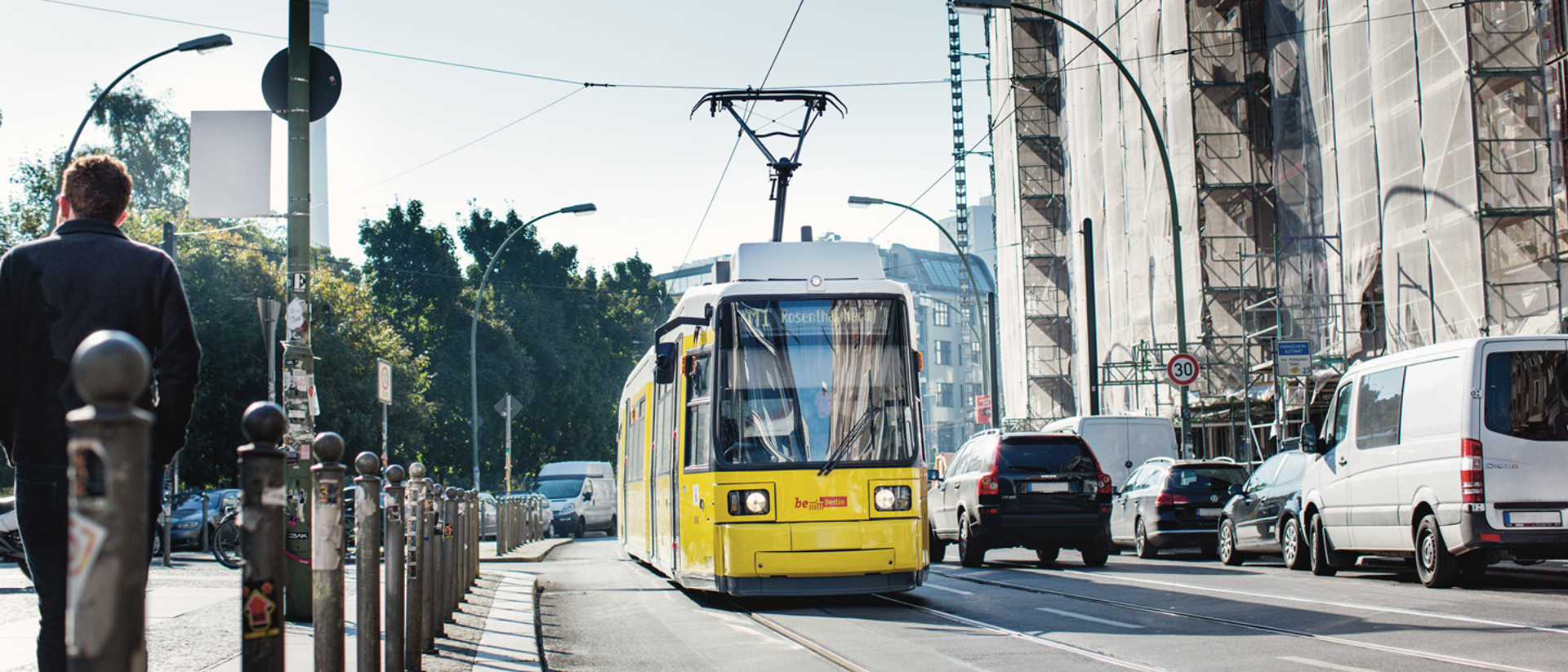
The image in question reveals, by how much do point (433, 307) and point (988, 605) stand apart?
158 ft

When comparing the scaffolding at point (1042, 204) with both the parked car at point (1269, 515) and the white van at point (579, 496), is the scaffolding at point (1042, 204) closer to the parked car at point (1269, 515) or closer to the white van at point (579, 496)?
the white van at point (579, 496)

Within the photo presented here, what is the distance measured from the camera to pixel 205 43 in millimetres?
21062

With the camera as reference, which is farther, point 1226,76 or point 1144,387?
point 1144,387

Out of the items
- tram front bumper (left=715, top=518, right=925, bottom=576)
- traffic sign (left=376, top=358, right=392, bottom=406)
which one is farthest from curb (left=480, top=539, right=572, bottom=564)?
tram front bumper (left=715, top=518, right=925, bottom=576)

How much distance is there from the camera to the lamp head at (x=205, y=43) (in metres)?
21.0

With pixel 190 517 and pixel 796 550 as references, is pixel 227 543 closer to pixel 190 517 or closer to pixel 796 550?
pixel 190 517

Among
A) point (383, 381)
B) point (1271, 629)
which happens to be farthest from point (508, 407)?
point (1271, 629)

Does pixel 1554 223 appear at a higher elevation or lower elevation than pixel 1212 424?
higher

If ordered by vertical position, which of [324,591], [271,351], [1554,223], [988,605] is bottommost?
[988,605]

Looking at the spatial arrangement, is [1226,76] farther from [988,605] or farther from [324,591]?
[324,591]

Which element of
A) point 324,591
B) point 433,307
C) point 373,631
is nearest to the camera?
point 324,591

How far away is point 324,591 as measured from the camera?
4.62 metres

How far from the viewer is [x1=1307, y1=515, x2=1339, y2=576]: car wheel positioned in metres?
16.1

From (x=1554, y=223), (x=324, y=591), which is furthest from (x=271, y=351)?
(x=1554, y=223)
